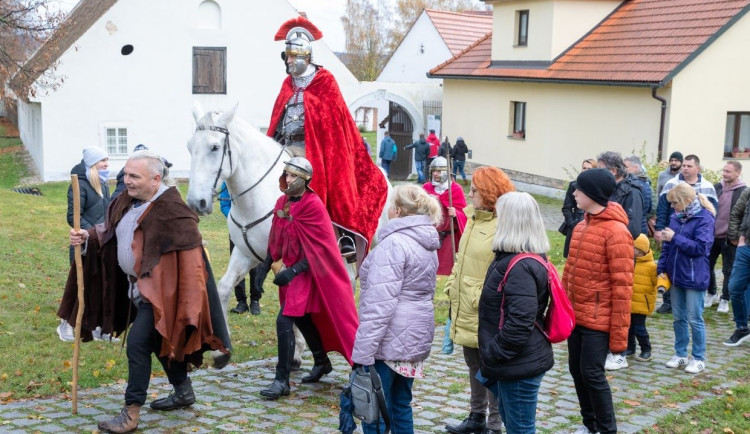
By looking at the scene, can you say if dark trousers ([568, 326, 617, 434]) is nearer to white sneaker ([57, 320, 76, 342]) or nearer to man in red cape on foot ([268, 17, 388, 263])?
man in red cape on foot ([268, 17, 388, 263])

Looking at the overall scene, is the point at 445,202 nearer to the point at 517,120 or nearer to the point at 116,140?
the point at 517,120

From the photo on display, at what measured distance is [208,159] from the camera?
704 cm

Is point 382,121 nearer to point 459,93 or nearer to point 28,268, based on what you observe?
point 459,93

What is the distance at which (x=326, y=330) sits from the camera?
22.4 ft

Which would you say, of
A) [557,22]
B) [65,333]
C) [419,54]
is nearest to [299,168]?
[65,333]

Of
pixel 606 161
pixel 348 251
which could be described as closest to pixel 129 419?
pixel 348 251

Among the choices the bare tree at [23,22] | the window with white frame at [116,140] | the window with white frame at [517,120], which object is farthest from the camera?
the window with white frame at [116,140]

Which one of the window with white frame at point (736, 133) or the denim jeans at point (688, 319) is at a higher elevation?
the window with white frame at point (736, 133)

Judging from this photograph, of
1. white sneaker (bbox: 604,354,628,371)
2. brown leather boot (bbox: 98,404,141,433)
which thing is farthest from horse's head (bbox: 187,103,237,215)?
white sneaker (bbox: 604,354,628,371)

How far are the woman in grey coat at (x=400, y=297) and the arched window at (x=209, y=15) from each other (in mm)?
24834

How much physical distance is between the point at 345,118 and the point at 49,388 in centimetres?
350

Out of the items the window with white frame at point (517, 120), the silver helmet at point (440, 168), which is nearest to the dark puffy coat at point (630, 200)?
the silver helmet at point (440, 168)

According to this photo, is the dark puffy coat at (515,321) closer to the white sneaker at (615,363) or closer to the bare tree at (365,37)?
the white sneaker at (615,363)

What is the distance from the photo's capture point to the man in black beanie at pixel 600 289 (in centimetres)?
577
